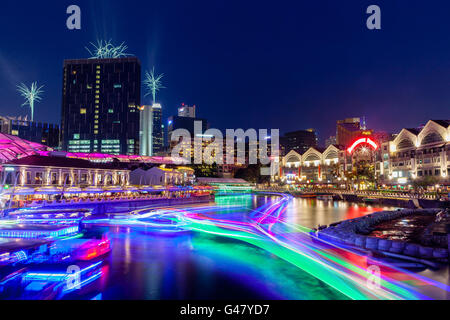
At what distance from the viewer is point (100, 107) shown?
149 meters

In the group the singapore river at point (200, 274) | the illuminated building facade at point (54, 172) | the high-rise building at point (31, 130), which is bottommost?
the singapore river at point (200, 274)

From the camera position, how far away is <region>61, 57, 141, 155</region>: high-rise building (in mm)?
145875

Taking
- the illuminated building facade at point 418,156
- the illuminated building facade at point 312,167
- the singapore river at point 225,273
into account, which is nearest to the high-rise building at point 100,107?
the illuminated building facade at point 312,167

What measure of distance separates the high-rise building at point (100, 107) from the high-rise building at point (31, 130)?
20.5m

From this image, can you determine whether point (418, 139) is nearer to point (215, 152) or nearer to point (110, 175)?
point (110, 175)

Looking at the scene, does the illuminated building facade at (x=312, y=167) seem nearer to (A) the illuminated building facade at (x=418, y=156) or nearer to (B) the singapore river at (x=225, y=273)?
(A) the illuminated building facade at (x=418, y=156)

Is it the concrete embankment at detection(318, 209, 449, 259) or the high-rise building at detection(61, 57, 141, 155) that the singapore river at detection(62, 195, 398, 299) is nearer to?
the concrete embankment at detection(318, 209, 449, 259)

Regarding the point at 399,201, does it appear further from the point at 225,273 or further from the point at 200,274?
the point at 200,274

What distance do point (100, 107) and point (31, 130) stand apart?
41385 millimetres

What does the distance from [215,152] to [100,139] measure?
2609 inches

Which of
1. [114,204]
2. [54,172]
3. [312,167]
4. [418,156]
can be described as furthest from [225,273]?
[312,167]

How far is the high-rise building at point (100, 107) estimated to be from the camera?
14588cm

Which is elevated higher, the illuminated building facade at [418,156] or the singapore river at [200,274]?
the illuminated building facade at [418,156]
